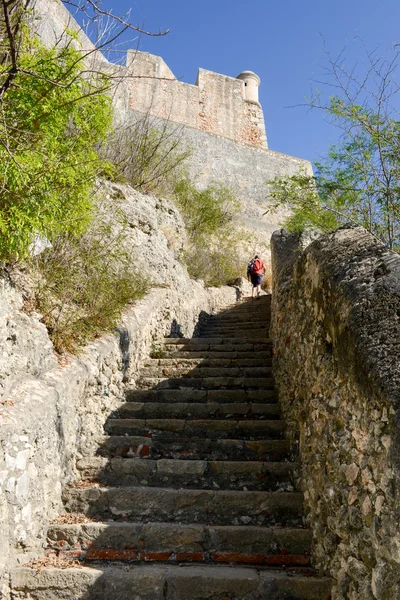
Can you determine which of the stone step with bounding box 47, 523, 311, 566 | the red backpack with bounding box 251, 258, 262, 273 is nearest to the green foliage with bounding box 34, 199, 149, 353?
the stone step with bounding box 47, 523, 311, 566

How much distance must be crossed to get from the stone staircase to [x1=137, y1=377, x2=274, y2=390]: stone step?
0.27 ft

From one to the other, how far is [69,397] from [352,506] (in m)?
2.19

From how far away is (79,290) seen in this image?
462 cm

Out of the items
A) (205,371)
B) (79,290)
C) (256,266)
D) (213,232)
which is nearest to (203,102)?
(213,232)

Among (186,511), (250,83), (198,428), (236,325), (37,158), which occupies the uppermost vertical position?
(250,83)

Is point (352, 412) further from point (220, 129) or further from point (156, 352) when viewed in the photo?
point (220, 129)

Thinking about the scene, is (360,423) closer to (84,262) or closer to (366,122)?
(366,122)

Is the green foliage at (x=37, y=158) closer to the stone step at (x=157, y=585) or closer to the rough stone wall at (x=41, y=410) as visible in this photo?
the rough stone wall at (x=41, y=410)

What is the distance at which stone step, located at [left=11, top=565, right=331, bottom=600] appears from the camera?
8.57 ft

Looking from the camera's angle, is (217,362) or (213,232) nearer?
(217,362)

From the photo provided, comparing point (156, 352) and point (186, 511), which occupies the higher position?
point (156, 352)

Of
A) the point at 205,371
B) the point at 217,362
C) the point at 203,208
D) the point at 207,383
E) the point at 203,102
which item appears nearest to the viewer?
the point at 207,383

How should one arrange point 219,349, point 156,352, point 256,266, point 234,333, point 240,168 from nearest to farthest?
point 156,352
point 219,349
point 234,333
point 256,266
point 240,168

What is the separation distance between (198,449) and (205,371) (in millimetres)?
1436
